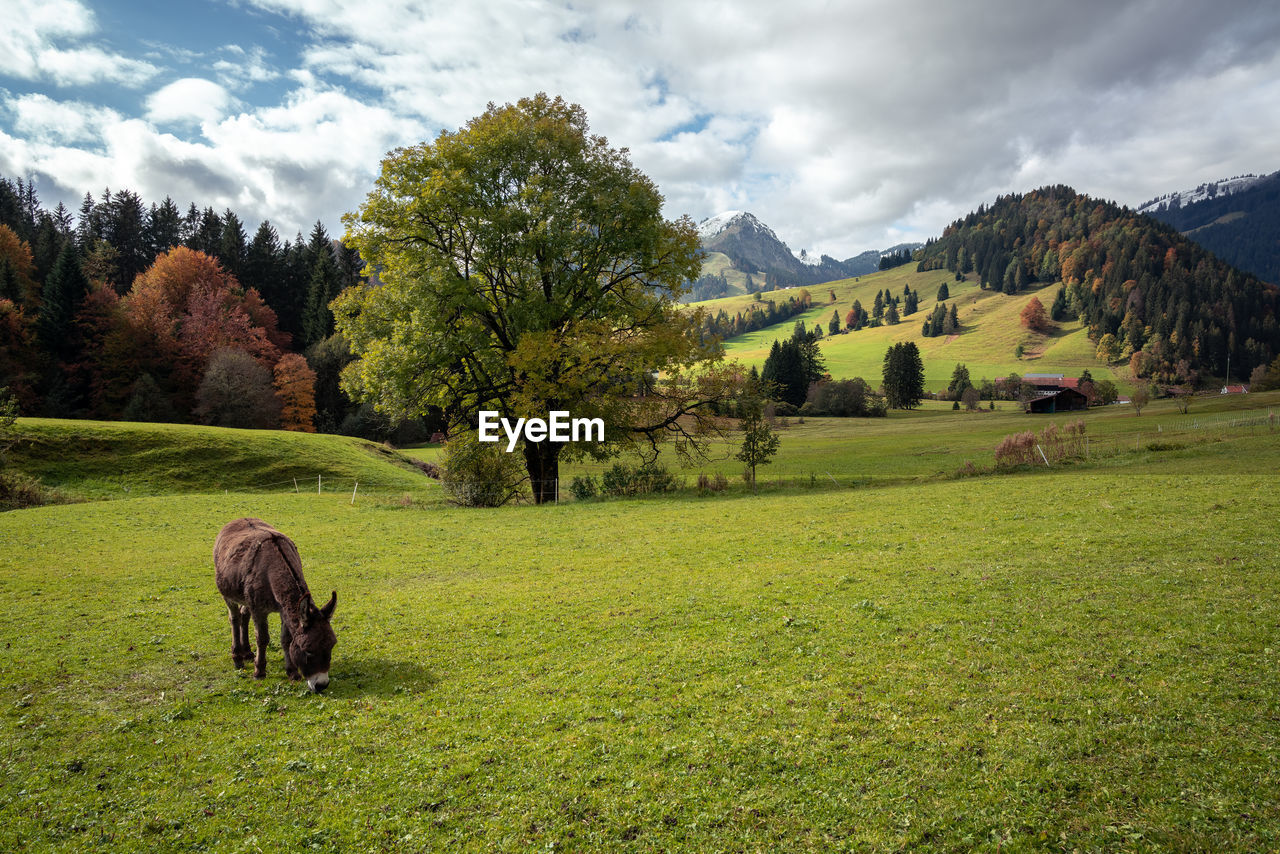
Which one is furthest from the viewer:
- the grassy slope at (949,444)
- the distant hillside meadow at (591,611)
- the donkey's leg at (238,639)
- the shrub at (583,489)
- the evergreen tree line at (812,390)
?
the evergreen tree line at (812,390)

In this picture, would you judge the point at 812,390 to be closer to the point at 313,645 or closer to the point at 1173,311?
the point at 313,645

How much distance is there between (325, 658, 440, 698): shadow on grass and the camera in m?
10.4

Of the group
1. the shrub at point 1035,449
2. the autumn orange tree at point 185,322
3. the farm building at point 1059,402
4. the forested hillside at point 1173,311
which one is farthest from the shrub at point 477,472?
the forested hillside at point 1173,311

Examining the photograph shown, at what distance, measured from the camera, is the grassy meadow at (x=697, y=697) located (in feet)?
21.5

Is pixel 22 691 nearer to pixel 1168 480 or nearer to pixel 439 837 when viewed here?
pixel 439 837

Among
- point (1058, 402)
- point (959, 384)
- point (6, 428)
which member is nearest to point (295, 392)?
point (6, 428)

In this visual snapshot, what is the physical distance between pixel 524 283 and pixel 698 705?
29390 mm

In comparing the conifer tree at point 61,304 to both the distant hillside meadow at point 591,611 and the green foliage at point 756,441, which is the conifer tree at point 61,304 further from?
the green foliage at point 756,441

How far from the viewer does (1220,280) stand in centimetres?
17338

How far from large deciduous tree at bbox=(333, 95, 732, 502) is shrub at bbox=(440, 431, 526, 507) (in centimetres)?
264

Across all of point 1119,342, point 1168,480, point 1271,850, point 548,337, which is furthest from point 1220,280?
point 1271,850

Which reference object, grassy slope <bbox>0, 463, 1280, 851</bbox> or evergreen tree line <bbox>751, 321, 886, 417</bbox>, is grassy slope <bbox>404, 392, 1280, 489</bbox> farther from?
grassy slope <bbox>0, 463, 1280, 851</bbox>
